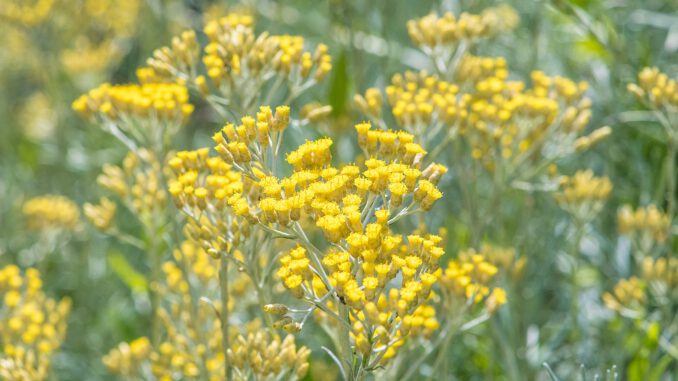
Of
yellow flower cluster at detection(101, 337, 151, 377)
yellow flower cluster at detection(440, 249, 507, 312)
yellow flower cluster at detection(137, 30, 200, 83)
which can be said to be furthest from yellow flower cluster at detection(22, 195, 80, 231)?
yellow flower cluster at detection(440, 249, 507, 312)

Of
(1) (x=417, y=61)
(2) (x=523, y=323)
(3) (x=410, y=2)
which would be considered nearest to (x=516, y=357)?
(2) (x=523, y=323)

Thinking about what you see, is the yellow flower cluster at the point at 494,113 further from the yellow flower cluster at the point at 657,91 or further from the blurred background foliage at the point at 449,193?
the blurred background foliage at the point at 449,193

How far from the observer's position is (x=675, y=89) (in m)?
2.27

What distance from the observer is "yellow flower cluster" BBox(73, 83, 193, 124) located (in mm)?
2074

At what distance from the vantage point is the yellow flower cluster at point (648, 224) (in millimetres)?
2404

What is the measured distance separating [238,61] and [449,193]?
4.91 ft

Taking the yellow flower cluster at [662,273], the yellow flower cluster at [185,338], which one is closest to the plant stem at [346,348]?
the yellow flower cluster at [185,338]

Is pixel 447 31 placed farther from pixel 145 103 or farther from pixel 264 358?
pixel 264 358

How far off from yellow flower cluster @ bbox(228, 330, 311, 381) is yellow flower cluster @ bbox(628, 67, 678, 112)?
4.07 ft

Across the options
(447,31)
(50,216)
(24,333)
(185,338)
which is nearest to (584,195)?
(447,31)

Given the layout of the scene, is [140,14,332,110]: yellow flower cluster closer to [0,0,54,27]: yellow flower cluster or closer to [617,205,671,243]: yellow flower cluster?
[617,205,671,243]: yellow flower cluster

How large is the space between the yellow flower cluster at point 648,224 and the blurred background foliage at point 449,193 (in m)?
0.29

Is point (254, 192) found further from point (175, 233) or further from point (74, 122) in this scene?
point (74, 122)

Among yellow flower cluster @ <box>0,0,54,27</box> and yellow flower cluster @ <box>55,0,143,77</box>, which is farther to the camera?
yellow flower cluster @ <box>55,0,143,77</box>
